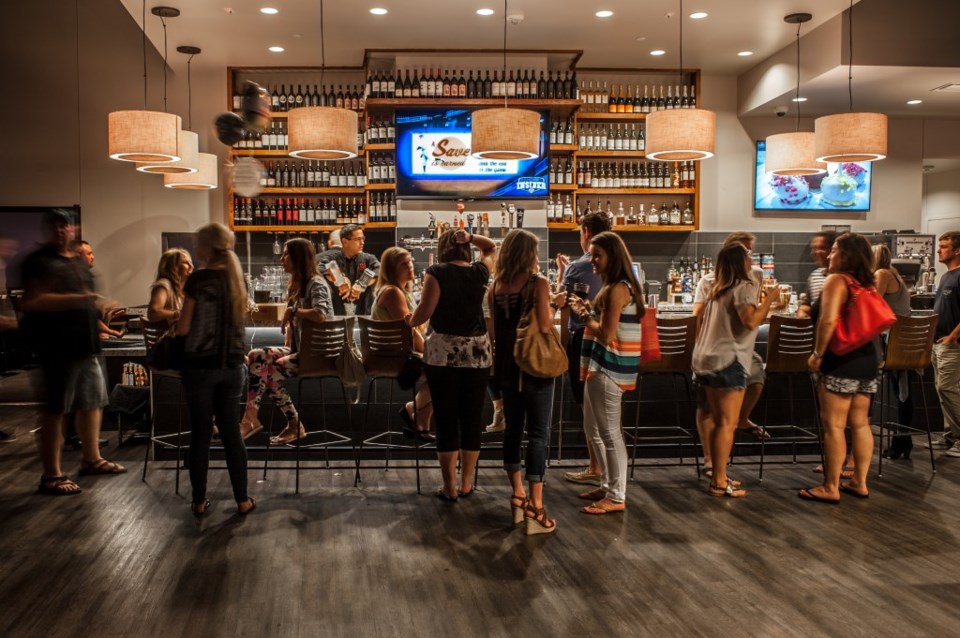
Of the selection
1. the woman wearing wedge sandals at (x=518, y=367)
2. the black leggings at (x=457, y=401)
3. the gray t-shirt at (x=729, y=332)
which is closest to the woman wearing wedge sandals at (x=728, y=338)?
the gray t-shirt at (x=729, y=332)

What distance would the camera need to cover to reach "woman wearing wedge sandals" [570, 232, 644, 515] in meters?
3.81

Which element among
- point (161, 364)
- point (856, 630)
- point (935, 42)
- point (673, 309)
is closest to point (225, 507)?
point (161, 364)

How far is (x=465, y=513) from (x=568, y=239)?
5.14 metres

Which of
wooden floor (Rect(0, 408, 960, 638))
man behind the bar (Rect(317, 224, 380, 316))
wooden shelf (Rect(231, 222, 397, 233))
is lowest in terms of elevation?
wooden floor (Rect(0, 408, 960, 638))

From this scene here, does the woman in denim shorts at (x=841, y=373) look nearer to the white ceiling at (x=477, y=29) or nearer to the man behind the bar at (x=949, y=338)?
the man behind the bar at (x=949, y=338)

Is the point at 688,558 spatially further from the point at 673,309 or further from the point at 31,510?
the point at 673,309

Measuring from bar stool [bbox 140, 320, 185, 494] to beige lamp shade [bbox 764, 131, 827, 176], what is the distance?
507 cm

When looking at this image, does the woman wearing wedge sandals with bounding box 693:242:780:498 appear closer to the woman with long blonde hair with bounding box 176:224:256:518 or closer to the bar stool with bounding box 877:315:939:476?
the bar stool with bounding box 877:315:939:476

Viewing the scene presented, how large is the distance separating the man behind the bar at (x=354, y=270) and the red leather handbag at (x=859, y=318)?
3.29 meters

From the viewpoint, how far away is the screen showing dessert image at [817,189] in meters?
9.02

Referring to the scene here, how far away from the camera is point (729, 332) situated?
4227 mm

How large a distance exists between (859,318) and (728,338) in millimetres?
672

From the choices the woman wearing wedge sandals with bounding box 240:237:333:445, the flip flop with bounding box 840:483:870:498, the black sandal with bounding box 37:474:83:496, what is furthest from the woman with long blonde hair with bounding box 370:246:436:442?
the flip flop with bounding box 840:483:870:498

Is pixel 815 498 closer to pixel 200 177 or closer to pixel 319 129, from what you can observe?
pixel 319 129
